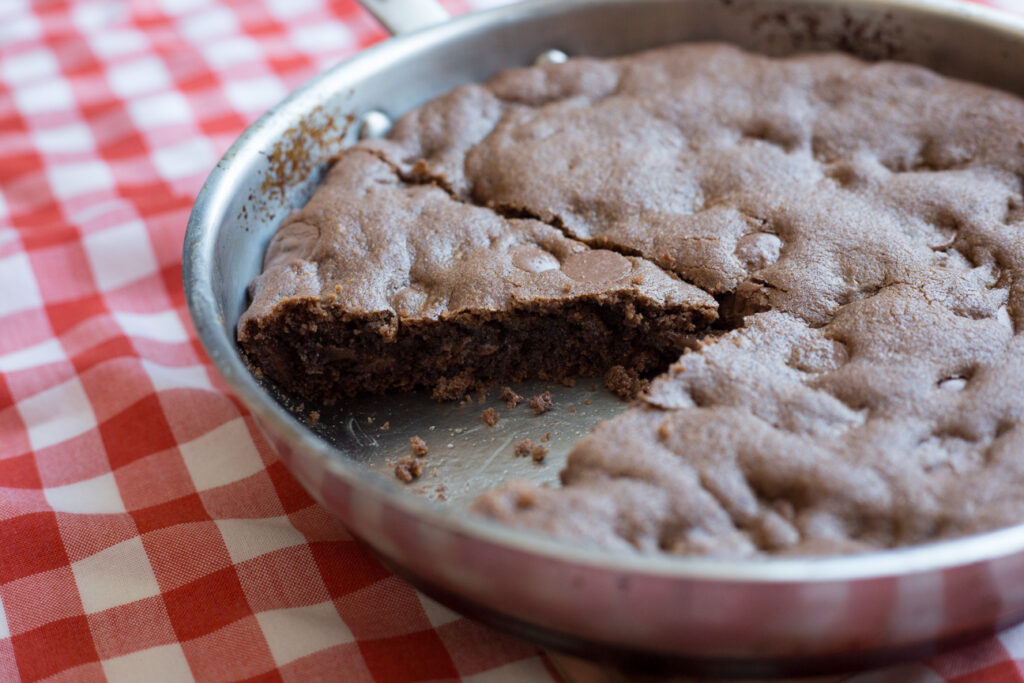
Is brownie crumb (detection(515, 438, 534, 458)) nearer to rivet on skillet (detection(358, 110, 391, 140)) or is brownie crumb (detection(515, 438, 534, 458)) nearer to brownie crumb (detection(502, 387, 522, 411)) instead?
brownie crumb (detection(502, 387, 522, 411))

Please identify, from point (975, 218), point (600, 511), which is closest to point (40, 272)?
point (600, 511)

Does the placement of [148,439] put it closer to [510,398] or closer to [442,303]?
[442,303]

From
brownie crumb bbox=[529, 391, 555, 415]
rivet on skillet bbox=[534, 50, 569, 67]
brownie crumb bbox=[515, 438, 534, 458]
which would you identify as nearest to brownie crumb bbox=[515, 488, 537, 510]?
brownie crumb bbox=[515, 438, 534, 458]

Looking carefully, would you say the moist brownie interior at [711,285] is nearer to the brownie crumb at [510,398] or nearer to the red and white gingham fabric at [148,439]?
the brownie crumb at [510,398]

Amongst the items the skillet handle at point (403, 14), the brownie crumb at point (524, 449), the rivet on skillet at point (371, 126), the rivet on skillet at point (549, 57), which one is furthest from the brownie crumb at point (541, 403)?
the skillet handle at point (403, 14)

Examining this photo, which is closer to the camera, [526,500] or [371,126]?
[526,500]

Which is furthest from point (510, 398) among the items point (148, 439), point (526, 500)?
point (148, 439)

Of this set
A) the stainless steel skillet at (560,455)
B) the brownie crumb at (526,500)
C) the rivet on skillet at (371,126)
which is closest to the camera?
the stainless steel skillet at (560,455)

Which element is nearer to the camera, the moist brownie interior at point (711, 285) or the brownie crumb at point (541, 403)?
the moist brownie interior at point (711, 285)
